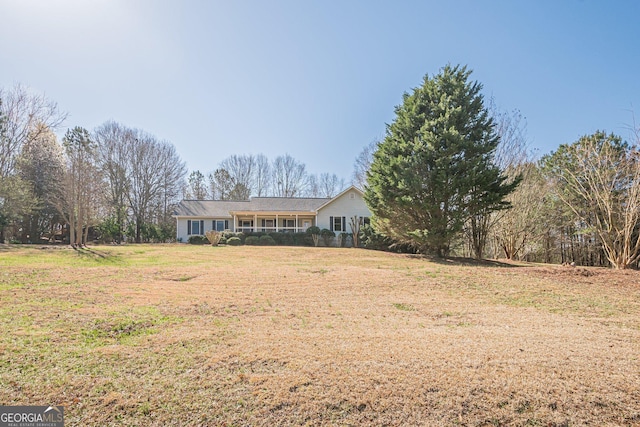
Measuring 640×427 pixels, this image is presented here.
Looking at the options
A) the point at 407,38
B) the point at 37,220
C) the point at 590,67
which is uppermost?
the point at 407,38

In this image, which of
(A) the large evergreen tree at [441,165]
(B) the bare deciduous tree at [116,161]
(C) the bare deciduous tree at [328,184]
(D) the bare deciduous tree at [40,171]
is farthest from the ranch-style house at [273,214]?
(C) the bare deciduous tree at [328,184]

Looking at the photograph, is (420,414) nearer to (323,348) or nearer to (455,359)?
(455,359)

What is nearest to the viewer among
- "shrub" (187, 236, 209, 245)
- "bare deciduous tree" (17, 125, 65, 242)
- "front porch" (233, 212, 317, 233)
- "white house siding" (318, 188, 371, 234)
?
"bare deciduous tree" (17, 125, 65, 242)

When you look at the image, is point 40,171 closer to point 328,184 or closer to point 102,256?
point 102,256

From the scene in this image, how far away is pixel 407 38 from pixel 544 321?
9787mm

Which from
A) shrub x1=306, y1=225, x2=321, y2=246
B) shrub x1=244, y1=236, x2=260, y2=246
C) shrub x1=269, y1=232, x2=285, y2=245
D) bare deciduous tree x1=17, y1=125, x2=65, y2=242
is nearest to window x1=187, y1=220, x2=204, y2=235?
shrub x1=244, y1=236, x2=260, y2=246

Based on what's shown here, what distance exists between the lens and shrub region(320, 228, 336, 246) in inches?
1016

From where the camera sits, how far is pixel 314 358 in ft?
12.1

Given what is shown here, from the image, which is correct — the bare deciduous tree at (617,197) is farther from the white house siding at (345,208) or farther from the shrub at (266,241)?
the shrub at (266,241)

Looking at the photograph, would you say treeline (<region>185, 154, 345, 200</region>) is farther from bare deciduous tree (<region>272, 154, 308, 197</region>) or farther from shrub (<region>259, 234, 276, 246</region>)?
shrub (<region>259, 234, 276, 246</region>)

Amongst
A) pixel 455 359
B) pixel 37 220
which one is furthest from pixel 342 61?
pixel 37 220

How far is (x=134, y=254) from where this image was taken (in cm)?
1659

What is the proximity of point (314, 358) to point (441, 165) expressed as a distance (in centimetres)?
1355

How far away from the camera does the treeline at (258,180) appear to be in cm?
4603
